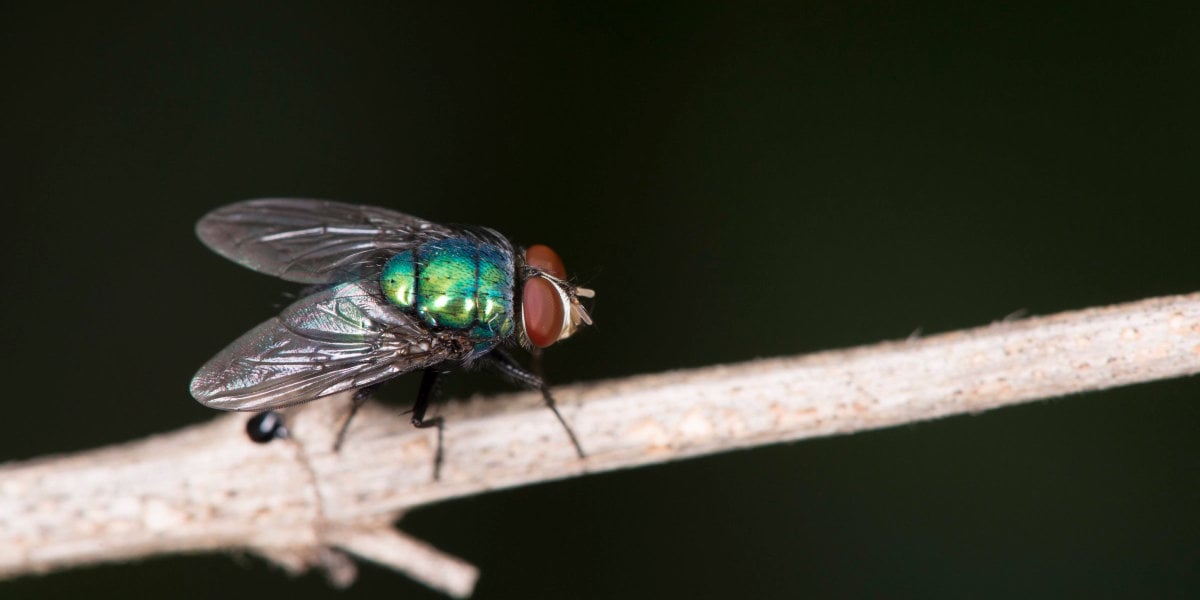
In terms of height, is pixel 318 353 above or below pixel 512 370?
below

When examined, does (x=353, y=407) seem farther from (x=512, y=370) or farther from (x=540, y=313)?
(x=540, y=313)

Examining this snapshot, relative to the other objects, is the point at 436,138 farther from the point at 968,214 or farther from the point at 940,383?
the point at 940,383

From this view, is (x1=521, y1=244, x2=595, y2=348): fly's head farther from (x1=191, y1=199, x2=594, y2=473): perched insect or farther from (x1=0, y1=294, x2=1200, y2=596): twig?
(x1=0, y1=294, x2=1200, y2=596): twig

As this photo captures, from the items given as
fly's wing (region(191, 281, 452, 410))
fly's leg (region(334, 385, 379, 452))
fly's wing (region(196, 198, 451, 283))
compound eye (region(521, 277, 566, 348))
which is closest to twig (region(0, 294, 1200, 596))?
fly's leg (region(334, 385, 379, 452))

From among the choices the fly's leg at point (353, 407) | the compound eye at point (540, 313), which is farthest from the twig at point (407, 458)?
the compound eye at point (540, 313)

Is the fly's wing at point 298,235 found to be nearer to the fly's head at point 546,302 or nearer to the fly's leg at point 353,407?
the fly's head at point 546,302

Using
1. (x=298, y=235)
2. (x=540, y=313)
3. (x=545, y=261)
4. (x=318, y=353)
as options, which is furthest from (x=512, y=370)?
(x=298, y=235)
